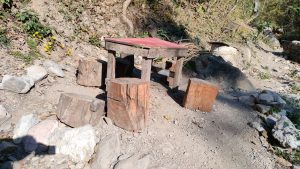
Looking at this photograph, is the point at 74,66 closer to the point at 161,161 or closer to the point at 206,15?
the point at 161,161

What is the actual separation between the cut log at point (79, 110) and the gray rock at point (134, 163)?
677 mm

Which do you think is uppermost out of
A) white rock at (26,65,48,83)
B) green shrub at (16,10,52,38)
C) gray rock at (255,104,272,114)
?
green shrub at (16,10,52,38)

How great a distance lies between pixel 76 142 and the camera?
3475mm

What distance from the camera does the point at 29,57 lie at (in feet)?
16.4

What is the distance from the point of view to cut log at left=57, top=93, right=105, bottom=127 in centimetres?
374

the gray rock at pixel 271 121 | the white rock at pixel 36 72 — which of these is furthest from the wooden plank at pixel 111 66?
the gray rock at pixel 271 121

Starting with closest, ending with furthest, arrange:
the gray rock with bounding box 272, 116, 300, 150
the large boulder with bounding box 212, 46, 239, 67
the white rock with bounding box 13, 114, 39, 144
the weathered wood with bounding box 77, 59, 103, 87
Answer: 1. the white rock with bounding box 13, 114, 39, 144
2. the gray rock with bounding box 272, 116, 300, 150
3. the weathered wood with bounding box 77, 59, 103, 87
4. the large boulder with bounding box 212, 46, 239, 67

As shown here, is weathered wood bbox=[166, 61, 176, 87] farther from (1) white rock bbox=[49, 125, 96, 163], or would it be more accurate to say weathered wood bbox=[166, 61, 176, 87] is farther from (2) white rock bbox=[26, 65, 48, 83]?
(1) white rock bbox=[49, 125, 96, 163]

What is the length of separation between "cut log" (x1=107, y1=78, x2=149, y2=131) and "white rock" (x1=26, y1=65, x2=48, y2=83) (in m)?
1.22

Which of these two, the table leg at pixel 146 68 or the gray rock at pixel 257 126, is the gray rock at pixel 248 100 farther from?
the table leg at pixel 146 68

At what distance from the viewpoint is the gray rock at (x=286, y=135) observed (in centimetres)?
425

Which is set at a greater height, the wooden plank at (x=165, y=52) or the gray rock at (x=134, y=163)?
the wooden plank at (x=165, y=52)

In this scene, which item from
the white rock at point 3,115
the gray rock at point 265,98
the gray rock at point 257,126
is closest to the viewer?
the white rock at point 3,115

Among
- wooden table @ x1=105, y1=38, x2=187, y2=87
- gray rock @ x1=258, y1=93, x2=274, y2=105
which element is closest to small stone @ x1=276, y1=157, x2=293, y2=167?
gray rock @ x1=258, y1=93, x2=274, y2=105
